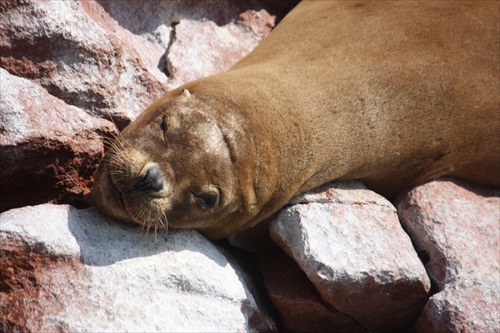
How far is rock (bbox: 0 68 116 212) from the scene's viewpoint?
4.69 metres

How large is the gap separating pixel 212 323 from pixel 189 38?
10.1 ft

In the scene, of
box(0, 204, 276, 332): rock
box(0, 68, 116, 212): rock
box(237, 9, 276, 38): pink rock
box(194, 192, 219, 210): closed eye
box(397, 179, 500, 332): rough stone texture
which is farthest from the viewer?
box(237, 9, 276, 38): pink rock

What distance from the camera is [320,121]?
5492mm

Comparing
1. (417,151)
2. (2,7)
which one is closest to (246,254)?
(417,151)

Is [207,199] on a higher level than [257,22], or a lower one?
lower

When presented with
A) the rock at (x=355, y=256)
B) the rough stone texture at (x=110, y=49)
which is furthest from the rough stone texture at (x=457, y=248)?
the rough stone texture at (x=110, y=49)

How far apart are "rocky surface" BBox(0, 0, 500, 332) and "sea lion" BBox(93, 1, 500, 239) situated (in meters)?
0.22

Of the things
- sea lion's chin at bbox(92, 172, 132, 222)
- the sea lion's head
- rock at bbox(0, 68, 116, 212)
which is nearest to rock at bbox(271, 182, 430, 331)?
the sea lion's head

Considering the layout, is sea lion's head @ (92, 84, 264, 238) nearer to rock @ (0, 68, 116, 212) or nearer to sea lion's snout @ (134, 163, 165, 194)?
sea lion's snout @ (134, 163, 165, 194)

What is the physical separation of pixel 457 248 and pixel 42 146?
3.14 m

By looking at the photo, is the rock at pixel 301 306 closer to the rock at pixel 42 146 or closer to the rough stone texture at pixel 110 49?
the rock at pixel 42 146

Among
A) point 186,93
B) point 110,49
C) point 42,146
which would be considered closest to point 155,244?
point 42,146

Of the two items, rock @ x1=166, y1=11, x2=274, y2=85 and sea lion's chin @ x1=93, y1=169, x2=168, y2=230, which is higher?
rock @ x1=166, y1=11, x2=274, y2=85

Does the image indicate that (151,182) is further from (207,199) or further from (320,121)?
(320,121)
